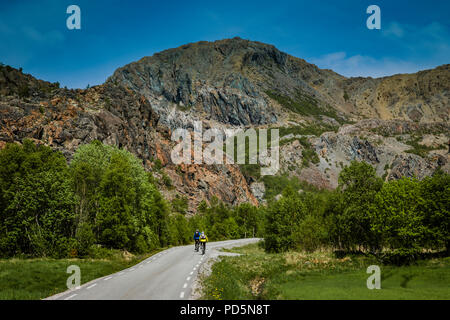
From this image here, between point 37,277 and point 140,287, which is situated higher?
point 140,287

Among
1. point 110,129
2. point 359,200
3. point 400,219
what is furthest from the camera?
point 110,129

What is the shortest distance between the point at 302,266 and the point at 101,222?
2276cm

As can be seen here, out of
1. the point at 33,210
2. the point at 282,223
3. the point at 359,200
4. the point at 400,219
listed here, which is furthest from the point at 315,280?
the point at 282,223

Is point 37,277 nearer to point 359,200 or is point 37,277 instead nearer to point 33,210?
point 33,210

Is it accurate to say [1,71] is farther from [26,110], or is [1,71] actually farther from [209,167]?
[209,167]

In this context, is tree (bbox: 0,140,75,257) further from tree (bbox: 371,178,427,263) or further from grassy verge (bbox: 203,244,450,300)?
tree (bbox: 371,178,427,263)

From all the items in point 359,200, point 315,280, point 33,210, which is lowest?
point 315,280

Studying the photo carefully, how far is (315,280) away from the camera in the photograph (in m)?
27.8

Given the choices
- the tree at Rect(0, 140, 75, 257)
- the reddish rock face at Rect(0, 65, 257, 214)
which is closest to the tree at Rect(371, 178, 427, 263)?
the tree at Rect(0, 140, 75, 257)

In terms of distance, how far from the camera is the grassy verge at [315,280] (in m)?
18.4

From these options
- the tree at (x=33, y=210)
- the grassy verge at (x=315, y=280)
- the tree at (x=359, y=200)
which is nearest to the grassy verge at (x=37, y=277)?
the tree at (x=33, y=210)

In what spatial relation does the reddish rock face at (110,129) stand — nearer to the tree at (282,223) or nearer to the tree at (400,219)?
the tree at (282,223)
